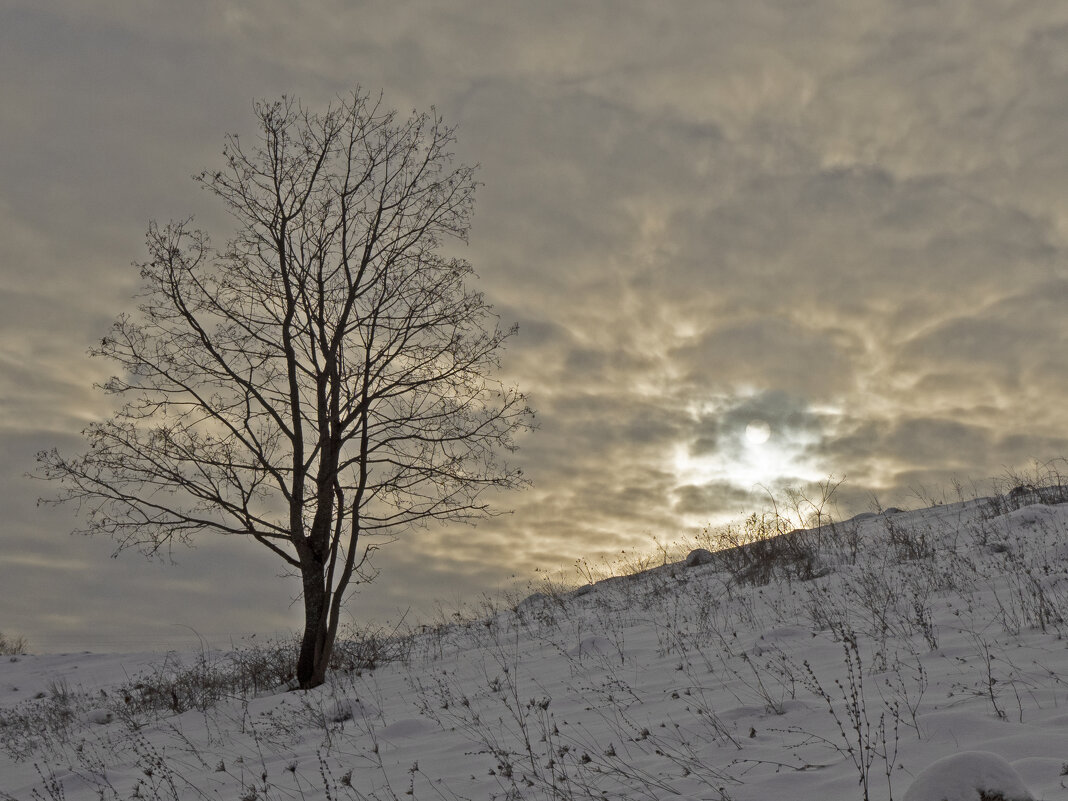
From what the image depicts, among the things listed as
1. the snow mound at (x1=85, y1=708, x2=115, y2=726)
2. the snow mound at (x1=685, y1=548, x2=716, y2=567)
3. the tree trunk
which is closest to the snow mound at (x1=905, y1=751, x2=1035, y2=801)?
the tree trunk

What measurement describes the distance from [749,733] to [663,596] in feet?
25.4

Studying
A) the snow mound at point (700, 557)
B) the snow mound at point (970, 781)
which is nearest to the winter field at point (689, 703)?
the snow mound at point (970, 781)

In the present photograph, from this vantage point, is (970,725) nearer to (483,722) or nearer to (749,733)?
(749,733)

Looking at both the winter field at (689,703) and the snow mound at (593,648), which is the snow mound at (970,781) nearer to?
the winter field at (689,703)

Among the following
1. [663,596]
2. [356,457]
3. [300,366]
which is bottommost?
[663,596]

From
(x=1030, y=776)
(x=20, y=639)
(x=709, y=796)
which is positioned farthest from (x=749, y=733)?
(x=20, y=639)

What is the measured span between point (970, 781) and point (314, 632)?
30.4 ft

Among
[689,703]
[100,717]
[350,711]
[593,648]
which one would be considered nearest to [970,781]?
[689,703]

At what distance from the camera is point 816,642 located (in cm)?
691

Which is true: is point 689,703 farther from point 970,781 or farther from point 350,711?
point 350,711

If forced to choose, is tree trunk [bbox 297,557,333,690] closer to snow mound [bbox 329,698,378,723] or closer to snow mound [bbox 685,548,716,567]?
snow mound [bbox 329,698,378,723]

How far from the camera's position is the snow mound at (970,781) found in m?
2.75

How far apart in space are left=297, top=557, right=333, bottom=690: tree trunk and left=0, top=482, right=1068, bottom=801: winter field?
302 millimetres

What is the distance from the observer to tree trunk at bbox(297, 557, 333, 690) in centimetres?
1038
